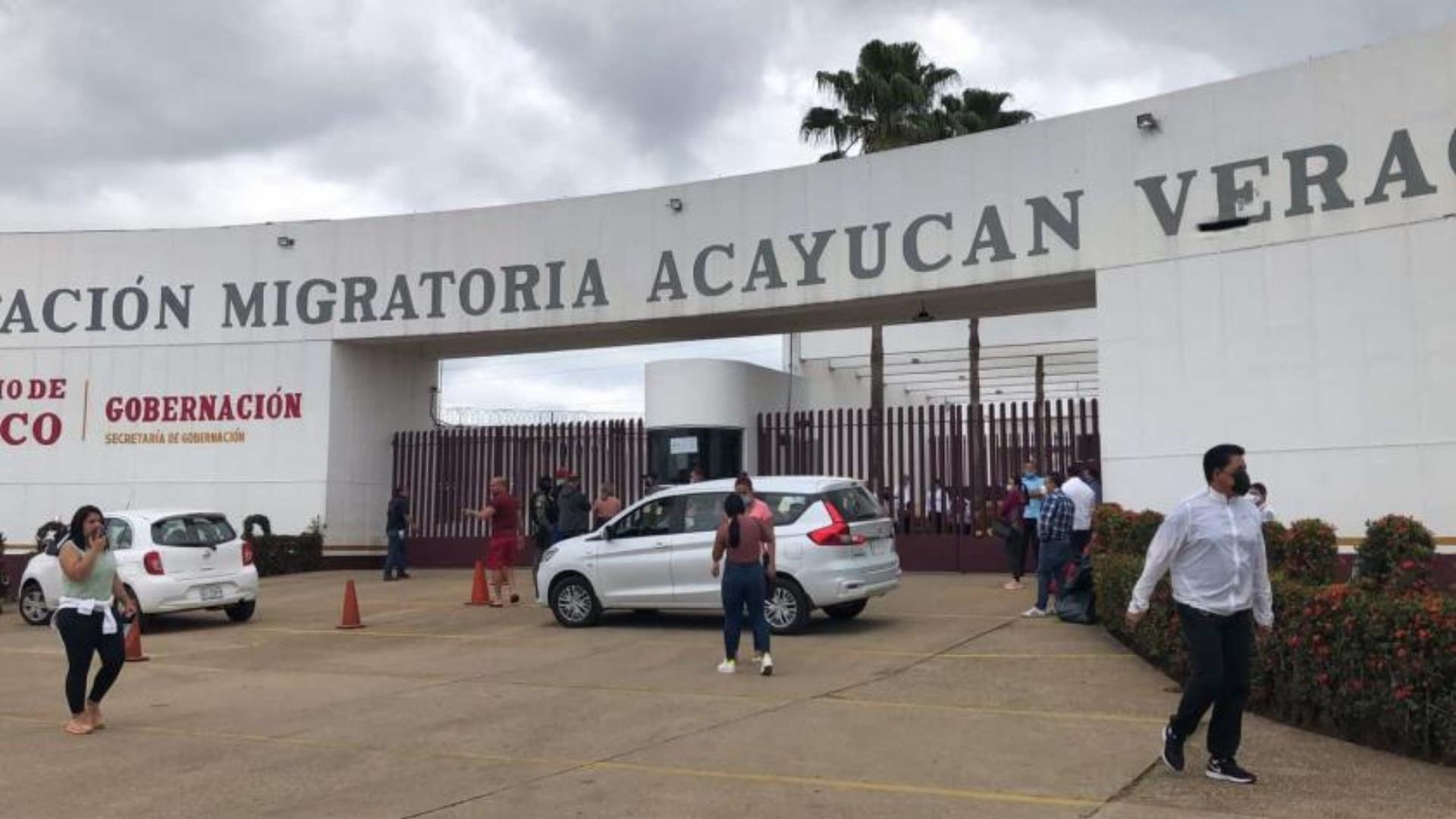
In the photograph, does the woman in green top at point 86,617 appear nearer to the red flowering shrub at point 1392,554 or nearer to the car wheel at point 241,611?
the car wheel at point 241,611

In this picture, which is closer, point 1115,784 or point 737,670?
point 1115,784

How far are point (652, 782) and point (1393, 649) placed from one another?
4152 millimetres

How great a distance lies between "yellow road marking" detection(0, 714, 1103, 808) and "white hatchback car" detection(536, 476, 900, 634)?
4957mm

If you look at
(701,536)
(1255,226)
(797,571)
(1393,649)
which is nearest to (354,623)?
(701,536)

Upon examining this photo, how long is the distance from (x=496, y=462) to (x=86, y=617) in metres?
14.6

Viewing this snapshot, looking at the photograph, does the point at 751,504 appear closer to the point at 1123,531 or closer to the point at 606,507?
the point at 1123,531

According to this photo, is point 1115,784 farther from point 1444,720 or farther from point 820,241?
point 820,241

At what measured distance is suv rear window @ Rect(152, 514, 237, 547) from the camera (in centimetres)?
1356

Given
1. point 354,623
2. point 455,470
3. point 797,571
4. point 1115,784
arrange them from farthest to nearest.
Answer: point 455,470, point 354,623, point 797,571, point 1115,784

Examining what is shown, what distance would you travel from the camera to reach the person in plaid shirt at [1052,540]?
1228 cm

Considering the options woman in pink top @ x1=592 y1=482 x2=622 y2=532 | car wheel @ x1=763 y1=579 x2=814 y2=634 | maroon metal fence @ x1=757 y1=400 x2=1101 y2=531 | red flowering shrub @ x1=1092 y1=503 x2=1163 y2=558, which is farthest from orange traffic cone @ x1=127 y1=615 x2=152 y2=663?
maroon metal fence @ x1=757 y1=400 x2=1101 y2=531

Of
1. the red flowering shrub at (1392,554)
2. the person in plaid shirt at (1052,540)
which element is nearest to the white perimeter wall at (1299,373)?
the person in plaid shirt at (1052,540)

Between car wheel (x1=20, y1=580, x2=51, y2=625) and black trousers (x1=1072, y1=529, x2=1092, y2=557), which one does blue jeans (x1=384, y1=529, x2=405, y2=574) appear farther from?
black trousers (x1=1072, y1=529, x2=1092, y2=557)

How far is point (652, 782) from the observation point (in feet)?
20.6
